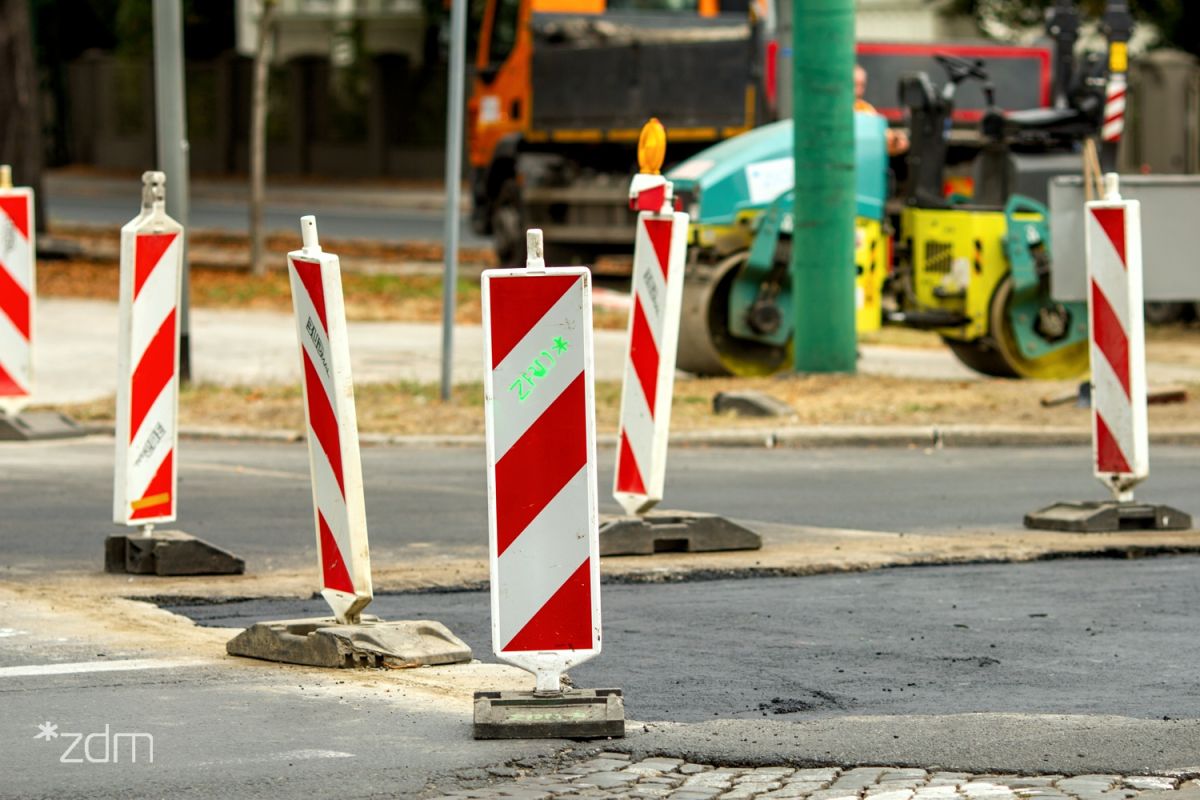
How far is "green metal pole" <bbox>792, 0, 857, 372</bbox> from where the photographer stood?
1641 cm

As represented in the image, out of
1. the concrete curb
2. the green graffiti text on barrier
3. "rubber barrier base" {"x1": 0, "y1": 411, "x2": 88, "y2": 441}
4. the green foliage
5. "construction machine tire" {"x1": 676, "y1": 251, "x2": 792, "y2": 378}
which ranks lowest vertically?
the concrete curb

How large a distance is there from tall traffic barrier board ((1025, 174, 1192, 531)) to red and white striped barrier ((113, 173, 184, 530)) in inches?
156

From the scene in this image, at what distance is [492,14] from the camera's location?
27172mm

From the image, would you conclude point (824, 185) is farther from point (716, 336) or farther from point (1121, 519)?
point (1121, 519)

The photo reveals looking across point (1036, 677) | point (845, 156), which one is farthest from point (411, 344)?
point (1036, 677)

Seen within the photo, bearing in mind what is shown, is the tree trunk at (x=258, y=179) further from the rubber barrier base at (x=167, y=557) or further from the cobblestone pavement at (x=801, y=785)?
the cobblestone pavement at (x=801, y=785)

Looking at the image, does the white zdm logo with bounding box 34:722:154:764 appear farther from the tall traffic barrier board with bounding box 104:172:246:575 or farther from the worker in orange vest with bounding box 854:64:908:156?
the worker in orange vest with bounding box 854:64:908:156

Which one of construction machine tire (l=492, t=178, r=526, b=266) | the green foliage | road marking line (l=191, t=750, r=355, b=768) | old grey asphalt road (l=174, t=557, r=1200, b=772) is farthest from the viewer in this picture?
the green foliage

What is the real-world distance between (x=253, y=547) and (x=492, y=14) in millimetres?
17629

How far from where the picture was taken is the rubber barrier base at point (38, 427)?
1417 centimetres

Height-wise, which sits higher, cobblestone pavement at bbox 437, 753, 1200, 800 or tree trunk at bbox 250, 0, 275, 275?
tree trunk at bbox 250, 0, 275, 275

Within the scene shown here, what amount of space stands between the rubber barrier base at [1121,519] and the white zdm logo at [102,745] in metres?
5.35

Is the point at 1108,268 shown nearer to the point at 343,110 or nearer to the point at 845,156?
the point at 845,156

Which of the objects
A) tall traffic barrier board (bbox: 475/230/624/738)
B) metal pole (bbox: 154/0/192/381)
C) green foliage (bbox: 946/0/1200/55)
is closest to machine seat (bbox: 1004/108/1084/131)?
metal pole (bbox: 154/0/192/381)
